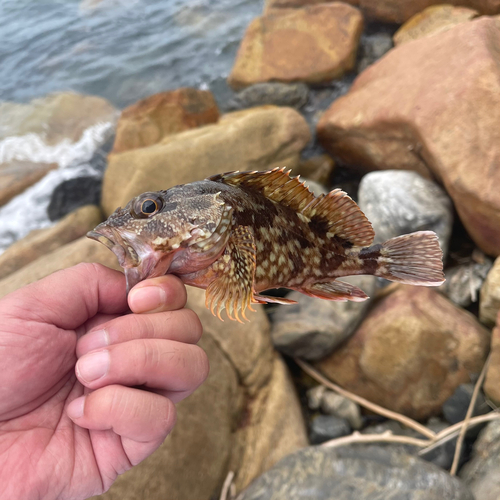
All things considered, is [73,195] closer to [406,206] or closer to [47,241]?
[47,241]

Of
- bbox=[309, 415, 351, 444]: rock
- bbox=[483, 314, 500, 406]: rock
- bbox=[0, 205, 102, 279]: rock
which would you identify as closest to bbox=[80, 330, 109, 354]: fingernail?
bbox=[309, 415, 351, 444]: rock

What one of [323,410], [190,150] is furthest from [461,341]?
[190,150]

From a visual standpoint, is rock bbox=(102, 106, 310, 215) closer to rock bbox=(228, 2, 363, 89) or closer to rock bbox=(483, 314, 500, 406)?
rock bbox=(228, 2, 363, 89)

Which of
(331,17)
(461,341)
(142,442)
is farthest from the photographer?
(331,17)

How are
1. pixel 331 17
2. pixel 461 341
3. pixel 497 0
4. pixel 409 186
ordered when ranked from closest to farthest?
pixel 461 341 → pixel 409 186 → pixel 497 0 → pixel 331 17

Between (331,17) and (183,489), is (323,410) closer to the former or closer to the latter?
(183,489)

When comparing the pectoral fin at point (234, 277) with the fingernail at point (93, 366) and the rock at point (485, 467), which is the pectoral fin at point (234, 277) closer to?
the fingernail at point (93, 366)

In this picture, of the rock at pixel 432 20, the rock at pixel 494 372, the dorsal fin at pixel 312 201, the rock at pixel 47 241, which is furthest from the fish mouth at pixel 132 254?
the rock at pixel 432 20
